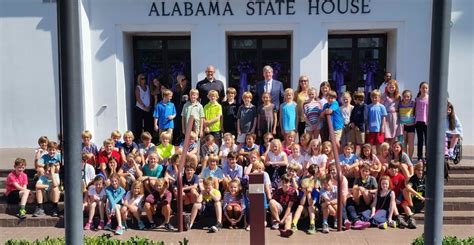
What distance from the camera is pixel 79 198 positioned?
3.98 meters

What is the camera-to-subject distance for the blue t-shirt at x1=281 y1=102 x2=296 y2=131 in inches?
347

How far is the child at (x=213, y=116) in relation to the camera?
9.09 m

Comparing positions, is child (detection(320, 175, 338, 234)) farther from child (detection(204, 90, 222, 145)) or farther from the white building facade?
the white building facade

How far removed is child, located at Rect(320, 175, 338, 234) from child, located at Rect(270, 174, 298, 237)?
1.35 ft

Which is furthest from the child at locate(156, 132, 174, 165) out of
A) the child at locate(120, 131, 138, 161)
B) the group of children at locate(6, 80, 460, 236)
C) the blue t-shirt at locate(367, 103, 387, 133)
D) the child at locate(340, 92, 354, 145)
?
the blue t-shirt at locate(367, 103, 387, 133)

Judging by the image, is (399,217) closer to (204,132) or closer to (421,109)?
(421,109)

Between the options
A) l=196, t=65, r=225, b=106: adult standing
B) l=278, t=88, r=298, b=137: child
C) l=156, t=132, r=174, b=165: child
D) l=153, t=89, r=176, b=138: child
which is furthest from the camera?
l=196, t=65, r=225, b=106: adult standing

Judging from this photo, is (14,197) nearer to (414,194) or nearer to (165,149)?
(165,149)

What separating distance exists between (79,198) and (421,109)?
6.61 metres

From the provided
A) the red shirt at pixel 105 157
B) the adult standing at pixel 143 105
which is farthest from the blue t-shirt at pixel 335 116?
the adult standing at pixel 143 105

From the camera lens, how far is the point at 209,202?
796cm

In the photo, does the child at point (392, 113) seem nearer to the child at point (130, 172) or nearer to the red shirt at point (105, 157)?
the child at point (130, 172)

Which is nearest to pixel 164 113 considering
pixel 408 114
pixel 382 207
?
pixel 382 207

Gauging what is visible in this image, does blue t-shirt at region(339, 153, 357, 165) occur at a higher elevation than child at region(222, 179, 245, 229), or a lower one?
higher
